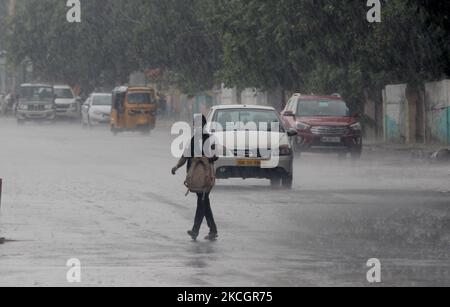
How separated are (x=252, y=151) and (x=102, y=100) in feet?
147

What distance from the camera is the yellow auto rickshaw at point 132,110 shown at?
62.7m

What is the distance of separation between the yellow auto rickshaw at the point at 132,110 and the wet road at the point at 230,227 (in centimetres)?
2527

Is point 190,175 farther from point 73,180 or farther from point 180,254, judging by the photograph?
point 73,180

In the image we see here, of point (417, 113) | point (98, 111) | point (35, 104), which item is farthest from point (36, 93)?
point (417, 113)

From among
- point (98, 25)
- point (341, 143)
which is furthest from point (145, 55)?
point (341, 143)

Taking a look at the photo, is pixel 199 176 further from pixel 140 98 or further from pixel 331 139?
pixel 140 98

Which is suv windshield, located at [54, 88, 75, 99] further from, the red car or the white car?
the red car

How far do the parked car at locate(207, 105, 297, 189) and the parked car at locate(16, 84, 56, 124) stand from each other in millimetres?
49764

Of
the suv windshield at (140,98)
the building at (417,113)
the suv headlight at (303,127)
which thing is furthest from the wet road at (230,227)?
the suv windshield at (140,98)

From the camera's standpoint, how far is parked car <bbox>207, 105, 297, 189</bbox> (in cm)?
2817

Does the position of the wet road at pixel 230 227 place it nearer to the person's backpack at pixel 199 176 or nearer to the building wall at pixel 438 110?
the person's backpack at pixel 199 176

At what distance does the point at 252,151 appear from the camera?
92.8ft
